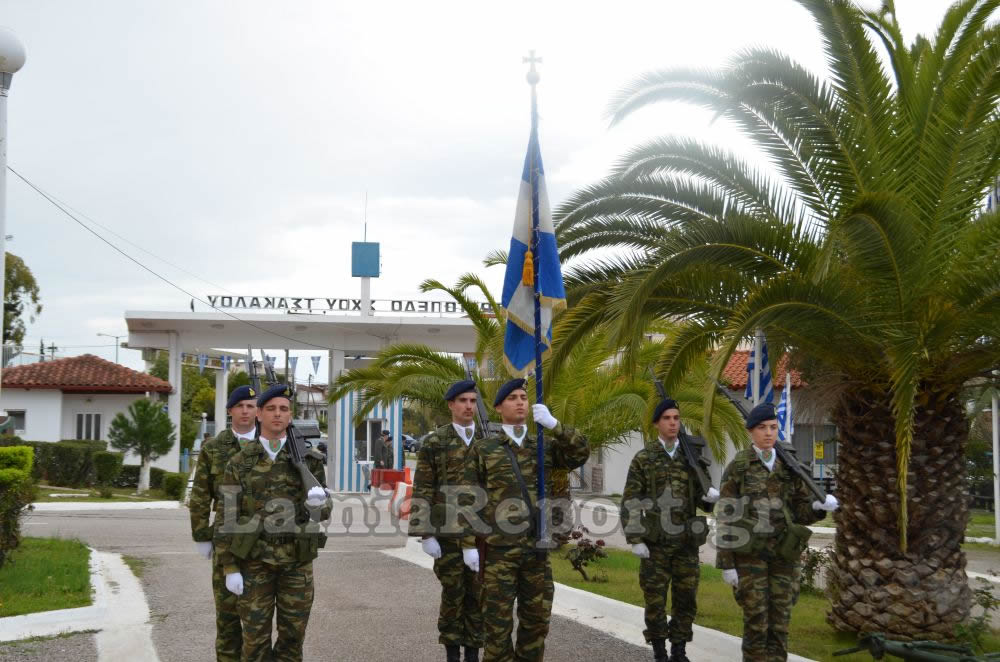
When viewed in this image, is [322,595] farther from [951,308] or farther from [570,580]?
[951,308]

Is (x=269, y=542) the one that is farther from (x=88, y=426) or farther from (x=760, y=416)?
(x=88, y=426)

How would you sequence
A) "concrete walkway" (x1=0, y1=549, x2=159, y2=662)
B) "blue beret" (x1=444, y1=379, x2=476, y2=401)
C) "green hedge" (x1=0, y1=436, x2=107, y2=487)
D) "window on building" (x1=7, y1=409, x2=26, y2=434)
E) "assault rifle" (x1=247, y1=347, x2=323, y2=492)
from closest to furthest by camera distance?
"assault rifle" (x1=247, y1=347, x2=323, y2=492), "blue beret" (x1=444, y1=379, x2=476, y2=401), "concrete walkway" (x1=0, y1=549, x2=159, y2=662), "green hedge" (x1=0, y1=436, x2=107, y2=487), "window on building" (x1=7, y1=409, x2=26, y2=434)

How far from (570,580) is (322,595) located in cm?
281

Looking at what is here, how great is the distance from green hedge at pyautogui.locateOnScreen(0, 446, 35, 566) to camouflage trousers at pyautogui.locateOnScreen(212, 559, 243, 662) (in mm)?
4931

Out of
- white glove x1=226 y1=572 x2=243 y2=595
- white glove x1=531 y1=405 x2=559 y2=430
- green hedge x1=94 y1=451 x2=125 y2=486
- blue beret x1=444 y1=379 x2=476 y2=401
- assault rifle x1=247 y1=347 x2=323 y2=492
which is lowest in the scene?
green hedge x1=94 y1=451 x2=125 y2=486

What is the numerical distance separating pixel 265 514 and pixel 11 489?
18.1 ft

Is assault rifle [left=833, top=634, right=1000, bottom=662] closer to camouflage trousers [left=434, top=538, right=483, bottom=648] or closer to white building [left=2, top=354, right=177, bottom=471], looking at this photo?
camouflage trousers [left=434, top=538, right=483, bottom=648]

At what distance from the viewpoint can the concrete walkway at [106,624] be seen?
7613 mm

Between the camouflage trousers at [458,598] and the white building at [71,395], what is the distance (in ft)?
83.3

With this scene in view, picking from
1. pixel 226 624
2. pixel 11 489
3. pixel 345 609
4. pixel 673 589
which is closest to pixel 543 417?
pixel 673 589

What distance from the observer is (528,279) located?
6.88 metres

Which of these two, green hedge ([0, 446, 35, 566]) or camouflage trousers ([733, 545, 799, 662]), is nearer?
camouflage trousers ([733, 545, 799, 662])

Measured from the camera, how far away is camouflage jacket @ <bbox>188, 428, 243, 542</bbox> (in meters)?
6.55

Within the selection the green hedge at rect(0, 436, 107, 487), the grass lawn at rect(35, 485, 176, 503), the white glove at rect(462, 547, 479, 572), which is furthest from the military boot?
the green hedge at rect(0, 436, 107, 487)
